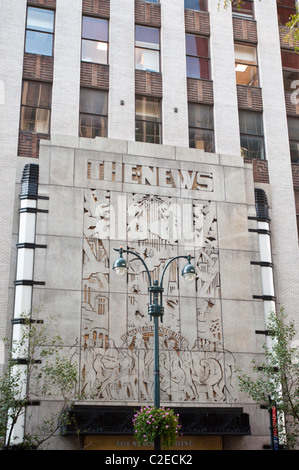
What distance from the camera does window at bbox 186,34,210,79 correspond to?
108ft

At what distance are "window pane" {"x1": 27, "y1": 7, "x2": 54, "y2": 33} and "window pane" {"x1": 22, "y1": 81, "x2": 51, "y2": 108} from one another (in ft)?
11.1

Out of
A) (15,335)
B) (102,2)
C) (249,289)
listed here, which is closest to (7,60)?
(102,2)

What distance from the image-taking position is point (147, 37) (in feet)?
108

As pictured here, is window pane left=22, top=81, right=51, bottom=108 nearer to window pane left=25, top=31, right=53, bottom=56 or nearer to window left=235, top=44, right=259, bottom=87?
window pane left=25, top=31, right=53, bottom=56

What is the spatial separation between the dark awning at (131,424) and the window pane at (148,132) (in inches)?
527

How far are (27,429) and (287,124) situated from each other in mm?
20899

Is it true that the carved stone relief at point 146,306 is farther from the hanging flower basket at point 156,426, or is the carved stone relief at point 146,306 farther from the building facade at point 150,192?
the hanging flower basket at point 156,426

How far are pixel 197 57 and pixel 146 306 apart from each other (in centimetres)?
1487

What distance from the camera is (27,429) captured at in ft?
77.2

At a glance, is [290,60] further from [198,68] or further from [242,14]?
[198,68]

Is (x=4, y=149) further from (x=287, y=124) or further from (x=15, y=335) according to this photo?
(x=287, y=124)

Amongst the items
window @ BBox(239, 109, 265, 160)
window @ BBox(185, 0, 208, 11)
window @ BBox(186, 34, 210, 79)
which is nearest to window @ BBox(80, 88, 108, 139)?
window @ BBox(186, 34, 210, 79)

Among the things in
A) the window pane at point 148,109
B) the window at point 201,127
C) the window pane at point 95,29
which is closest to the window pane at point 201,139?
the window at point 201,127

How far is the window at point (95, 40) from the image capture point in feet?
104
